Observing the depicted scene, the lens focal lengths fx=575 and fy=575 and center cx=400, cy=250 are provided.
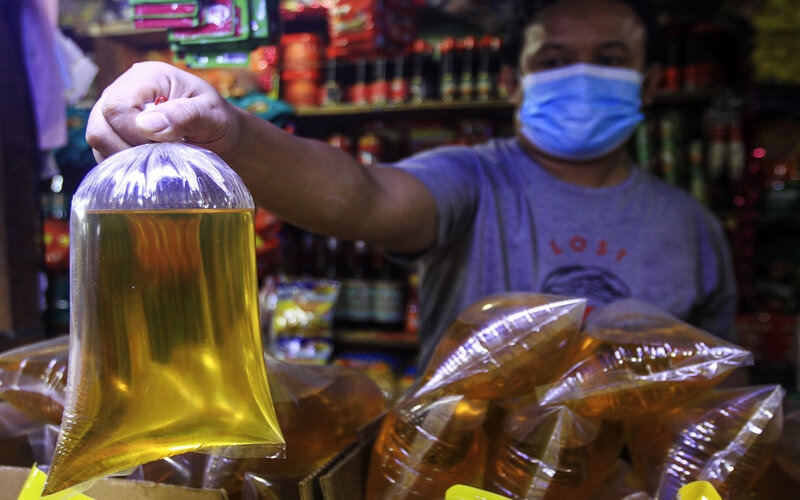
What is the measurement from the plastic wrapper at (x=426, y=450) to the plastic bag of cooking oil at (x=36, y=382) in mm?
372

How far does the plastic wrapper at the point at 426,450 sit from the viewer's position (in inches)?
22.5

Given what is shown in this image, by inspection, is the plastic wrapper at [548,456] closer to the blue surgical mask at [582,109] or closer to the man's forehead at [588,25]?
the blue surgical mask at [582,109]

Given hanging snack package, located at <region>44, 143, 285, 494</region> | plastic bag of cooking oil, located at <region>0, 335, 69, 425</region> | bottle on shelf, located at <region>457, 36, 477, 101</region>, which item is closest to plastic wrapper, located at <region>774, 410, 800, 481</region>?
hanging snack package, located at <region>44, 143, 285, 494</region>

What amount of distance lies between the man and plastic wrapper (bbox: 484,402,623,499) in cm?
49

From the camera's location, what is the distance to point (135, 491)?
54 centimetres

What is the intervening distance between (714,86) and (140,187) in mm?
2534

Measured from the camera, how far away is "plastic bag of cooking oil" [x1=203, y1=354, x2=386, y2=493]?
61cm

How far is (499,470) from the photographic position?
1.97 feet

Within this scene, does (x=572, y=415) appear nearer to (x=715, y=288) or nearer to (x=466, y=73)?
(x=715, y=288)

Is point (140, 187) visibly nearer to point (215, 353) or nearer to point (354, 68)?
point (215, 353)

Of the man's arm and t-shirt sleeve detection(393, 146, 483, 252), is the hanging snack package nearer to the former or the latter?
the man's arm

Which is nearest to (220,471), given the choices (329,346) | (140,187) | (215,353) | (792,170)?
(215,353)

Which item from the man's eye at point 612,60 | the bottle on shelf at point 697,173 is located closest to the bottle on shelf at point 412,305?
the bottle on shelf at point 697,173

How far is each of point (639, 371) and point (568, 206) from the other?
656mm
